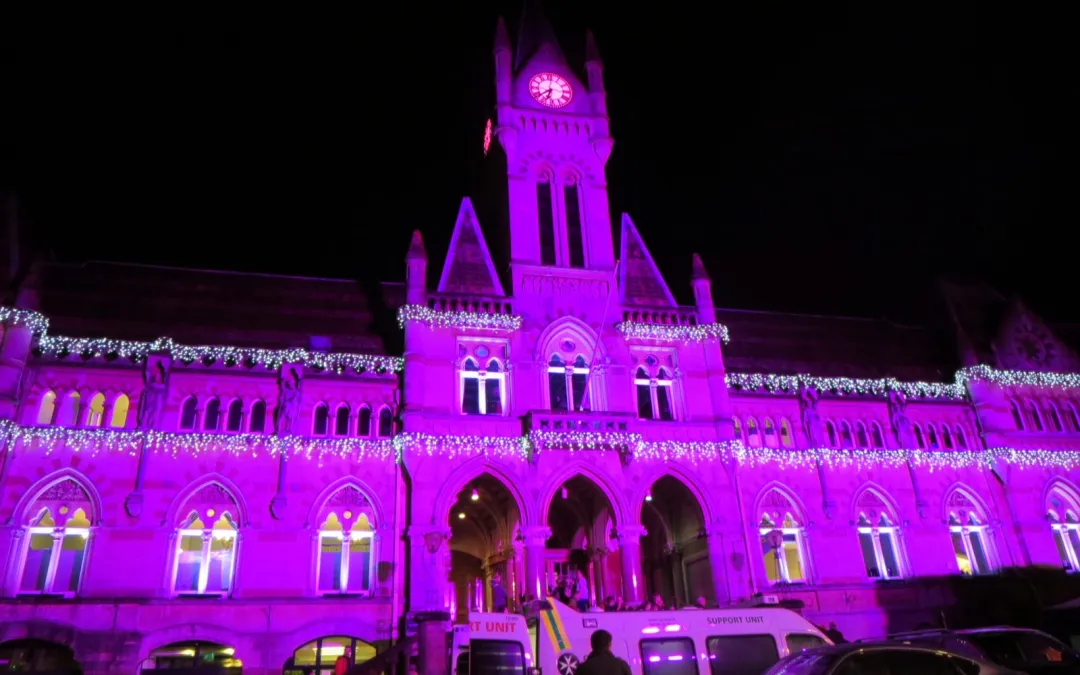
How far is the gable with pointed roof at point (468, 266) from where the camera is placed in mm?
31109

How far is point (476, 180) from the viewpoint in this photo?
138 ft

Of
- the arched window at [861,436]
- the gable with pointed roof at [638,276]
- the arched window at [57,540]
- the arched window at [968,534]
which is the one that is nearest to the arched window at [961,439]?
the arched window at [968,534]

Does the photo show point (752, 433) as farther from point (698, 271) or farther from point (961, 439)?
point (961, 439)

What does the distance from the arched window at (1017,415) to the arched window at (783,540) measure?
12.5 metres

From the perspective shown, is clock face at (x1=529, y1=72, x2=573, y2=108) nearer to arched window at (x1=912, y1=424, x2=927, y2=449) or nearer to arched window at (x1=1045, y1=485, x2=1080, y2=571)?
arched window at (x1=912, y1=424, x2=927, y2=449)

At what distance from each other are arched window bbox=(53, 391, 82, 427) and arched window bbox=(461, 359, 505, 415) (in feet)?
43.7

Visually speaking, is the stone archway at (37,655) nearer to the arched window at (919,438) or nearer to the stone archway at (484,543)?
the stone archway at (484,543)

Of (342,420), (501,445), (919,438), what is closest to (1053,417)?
(919,438)

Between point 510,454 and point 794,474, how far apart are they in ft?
40.3

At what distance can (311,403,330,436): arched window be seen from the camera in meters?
28.0

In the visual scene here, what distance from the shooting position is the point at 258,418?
27750 millimetres

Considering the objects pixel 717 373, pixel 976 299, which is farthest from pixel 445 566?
pixel 976 299

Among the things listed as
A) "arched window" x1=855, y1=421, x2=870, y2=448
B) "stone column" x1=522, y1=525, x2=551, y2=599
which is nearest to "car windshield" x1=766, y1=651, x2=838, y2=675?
"stone column" x1=522, y1=525, x2=551, y2=599

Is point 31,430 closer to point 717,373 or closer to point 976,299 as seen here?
point 717,373
